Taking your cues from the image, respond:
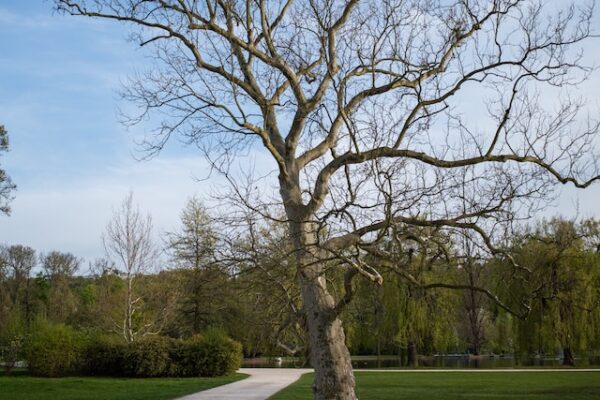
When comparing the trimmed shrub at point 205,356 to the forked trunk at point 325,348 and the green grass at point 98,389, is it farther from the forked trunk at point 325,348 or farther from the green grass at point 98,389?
the forked trunk at point 325,348

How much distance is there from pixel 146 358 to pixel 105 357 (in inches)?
69.6

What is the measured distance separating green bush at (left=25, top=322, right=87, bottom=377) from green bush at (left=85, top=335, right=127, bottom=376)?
0.98 feet

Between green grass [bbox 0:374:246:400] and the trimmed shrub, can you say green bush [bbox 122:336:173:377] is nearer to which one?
the trimmed shrub

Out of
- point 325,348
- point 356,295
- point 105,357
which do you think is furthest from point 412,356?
point 325,348

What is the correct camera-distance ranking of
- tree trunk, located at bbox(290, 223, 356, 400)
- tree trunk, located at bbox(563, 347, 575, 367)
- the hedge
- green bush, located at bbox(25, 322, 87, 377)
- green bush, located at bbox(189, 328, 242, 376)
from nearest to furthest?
1. tree trunk, located at bbox(290, 223, 356, 400)
2. green bush, located at bbox(25, 322, 87, 377)
3. the hedge
4. green bush, located at bbox(189, 328, 242, 376)
5. tree trunk, located at bbox(563, 347, 575, 367)

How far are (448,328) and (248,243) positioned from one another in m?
26.9

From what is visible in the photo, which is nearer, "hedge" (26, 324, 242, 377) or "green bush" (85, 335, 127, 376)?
"hedge" (26, 324, 242, 377)

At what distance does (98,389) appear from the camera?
19328 millimetres

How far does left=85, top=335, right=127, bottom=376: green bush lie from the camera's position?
25750mm

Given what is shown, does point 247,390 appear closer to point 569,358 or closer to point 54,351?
point 54,351

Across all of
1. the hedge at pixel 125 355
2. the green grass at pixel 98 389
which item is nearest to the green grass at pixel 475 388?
the green grass at pixel 98 389

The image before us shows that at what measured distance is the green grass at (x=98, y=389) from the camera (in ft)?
54.7

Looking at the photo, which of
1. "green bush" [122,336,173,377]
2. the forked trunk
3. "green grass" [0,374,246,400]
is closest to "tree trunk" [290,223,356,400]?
the forked trunk

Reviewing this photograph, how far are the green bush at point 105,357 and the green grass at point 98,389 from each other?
11.8 feet
